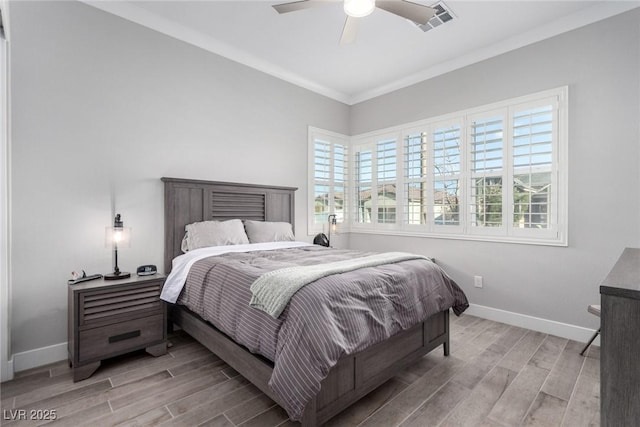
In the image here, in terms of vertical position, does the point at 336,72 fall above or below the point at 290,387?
above

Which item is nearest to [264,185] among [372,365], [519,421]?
[372,365]

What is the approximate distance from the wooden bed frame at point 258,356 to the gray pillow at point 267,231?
22cm

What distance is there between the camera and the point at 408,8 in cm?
224

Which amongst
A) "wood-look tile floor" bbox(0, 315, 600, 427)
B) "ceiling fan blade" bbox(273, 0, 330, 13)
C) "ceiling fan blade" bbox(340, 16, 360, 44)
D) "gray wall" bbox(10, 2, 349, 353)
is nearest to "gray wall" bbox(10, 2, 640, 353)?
"gray wall" bbox(10, 2, 349, 353)

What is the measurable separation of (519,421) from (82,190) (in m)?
3.59

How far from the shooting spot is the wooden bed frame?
1772mm

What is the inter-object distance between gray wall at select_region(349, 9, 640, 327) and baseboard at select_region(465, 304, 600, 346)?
54 millimetres

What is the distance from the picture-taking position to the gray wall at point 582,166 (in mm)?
2717

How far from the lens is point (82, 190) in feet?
8.78

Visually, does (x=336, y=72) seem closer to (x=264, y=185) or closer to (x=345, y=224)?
(x=264, y=185)

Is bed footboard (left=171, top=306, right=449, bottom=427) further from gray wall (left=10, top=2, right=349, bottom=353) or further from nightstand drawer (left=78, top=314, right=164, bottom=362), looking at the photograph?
gray wall (left=10, top=2, right=349, bottom=353)

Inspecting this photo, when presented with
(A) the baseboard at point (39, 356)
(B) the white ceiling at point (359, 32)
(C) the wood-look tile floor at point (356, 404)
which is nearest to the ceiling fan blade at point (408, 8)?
(B) the white ceiling at point (359, 32)

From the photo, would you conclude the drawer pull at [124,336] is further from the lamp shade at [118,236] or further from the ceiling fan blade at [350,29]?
the ceiling fan blade at [350,29]

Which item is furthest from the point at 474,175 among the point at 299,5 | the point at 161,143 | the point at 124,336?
the point at 124,336
